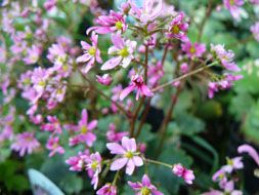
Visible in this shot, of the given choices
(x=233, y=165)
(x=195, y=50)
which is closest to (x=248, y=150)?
(x=233, y=165)

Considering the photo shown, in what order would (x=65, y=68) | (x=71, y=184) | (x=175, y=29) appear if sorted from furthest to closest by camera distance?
1. (x=71, y=184)
2. (x=65, y=68)
3. (x=175, y=29)

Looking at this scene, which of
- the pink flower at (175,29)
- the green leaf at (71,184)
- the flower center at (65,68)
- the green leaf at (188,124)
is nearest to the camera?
the pink flower at (175,29)

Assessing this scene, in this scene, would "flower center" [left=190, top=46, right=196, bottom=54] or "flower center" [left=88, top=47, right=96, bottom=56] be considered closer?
"flower center" [left=88, top=47, right=96, bottom=56]

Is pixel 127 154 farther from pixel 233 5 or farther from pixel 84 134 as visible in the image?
pixel 233 5

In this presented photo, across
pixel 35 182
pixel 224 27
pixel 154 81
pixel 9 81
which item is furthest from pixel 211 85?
pixel 224 27

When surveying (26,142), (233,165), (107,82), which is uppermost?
(107,82)

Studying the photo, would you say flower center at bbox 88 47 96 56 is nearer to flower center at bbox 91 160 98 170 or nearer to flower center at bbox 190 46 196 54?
flower center at bbox 91 160 98 170

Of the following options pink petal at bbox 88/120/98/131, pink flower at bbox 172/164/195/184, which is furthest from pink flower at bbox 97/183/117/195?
pink petal at bbox 88/120/98/131

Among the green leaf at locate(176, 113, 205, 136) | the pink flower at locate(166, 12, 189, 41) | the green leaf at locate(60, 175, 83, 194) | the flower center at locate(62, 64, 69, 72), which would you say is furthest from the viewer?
the green leaf at locate(176, 113, 205, 136)

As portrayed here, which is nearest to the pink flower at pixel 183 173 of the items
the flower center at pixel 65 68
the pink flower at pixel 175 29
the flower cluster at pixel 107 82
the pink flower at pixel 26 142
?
the flower cluster at pixel 107 82

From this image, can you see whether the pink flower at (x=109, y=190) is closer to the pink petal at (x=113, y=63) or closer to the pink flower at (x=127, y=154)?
the pink flower at (x=127, y=154)

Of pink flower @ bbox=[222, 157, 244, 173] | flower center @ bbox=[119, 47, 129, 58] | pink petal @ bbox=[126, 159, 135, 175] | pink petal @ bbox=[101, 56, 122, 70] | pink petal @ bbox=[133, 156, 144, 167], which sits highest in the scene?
flower center @ bbox=[119, 47, 129, 58]
